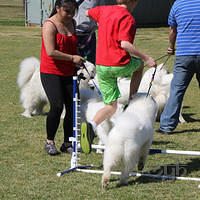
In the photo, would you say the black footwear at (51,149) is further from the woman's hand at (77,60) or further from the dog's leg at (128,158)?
the dog's leg at (128,158)

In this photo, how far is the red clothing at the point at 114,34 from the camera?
4.14m

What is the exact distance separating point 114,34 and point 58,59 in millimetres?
790

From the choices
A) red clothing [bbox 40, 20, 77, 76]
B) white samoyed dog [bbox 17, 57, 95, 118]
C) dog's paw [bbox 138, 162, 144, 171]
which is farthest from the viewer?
white samoyed dog [bbox 17, 57, 95, 118]

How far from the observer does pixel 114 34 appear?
166 inches

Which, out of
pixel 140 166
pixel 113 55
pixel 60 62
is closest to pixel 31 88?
pixel 60 62

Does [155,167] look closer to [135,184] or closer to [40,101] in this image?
[135,184]

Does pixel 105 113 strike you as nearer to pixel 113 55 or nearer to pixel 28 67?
pixel 113 55

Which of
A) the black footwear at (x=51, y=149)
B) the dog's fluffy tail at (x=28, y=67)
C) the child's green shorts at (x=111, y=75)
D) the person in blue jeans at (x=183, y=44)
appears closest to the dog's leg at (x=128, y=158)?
the child's green shorts at (x=111, y=75)

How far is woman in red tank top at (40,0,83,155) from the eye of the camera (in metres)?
4.62

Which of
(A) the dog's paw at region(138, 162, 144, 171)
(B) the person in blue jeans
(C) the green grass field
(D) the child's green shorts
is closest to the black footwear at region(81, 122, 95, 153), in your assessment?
(C) the green grass field

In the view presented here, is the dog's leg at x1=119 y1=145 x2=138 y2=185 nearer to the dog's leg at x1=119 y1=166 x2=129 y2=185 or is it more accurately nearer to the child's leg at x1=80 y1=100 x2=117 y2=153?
the dog's leg at x1=119 y1=166 x2=129 y2=185

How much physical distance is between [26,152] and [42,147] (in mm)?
278

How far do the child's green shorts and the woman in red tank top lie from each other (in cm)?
39

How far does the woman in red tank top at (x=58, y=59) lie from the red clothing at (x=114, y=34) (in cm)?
40
